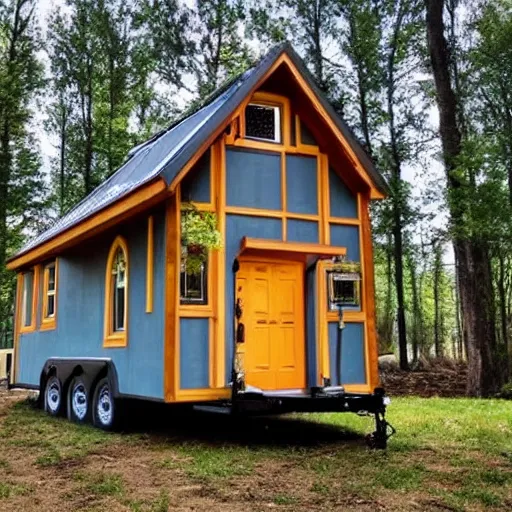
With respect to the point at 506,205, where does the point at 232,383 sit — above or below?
below

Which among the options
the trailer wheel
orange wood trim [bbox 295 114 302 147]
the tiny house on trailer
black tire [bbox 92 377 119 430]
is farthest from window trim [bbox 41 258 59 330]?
orange wood trim [bbox 295 114 302 147]

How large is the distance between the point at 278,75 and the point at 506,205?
5763 millimetres

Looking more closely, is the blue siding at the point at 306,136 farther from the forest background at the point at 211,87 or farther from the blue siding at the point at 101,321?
the forest background at the point at 211,87

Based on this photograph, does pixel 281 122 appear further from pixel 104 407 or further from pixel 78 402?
pixel 78 402

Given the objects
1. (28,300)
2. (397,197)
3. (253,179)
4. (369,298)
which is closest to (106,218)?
(253,179)

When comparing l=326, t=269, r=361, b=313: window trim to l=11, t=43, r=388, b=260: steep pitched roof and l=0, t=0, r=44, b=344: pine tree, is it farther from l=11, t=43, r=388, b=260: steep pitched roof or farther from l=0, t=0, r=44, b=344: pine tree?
l=0, t=0, r=44, b=344: pine tree

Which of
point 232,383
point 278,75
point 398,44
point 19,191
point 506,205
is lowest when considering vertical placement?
point 232,383

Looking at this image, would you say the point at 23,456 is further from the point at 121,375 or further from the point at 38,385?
the point at 38,385

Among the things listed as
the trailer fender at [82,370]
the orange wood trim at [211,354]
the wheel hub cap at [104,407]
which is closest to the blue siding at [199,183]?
the orange wood trim at [211,354]

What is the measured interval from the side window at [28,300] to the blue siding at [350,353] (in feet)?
23.4

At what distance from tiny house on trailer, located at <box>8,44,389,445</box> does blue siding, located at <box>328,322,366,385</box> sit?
15 mm

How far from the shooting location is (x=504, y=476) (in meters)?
5.64

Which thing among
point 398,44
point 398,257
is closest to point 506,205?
point 398,257

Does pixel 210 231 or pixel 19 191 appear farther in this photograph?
pixel 19 191
